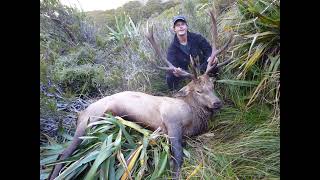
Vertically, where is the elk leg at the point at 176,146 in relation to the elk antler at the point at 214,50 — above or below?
below

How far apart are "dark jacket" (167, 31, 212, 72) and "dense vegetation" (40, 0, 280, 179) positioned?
0.05m

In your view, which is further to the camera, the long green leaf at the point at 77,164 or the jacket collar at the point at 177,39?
the jacket collar at the point at 177,39

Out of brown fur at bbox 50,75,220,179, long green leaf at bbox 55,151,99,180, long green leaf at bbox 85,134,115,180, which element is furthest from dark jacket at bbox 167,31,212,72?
long green leaf at bbox 55,151,99,180

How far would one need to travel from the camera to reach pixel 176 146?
232cm

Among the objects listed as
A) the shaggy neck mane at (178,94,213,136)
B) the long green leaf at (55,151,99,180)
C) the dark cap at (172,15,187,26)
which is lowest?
the long green leaf at (55,151,99,180)

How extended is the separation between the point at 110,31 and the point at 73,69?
29cm

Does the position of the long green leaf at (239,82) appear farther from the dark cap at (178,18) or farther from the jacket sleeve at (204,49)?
the dark cap at (178,18)

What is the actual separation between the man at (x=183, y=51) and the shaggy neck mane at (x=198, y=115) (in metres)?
0.11

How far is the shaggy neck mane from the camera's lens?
2.42 metres

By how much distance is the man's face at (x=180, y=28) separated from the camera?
2471 mm

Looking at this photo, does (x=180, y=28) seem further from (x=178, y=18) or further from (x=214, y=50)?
(x=214, y=50)

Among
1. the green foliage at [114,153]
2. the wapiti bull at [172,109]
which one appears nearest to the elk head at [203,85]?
the wapiti bull at [172,109]

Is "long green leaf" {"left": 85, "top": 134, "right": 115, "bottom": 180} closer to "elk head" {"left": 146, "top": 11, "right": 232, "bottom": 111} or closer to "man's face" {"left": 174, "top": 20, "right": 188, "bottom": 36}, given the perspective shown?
"elk head" {"left": 146, "top": 11, "right": 232, "bottom": 111}
